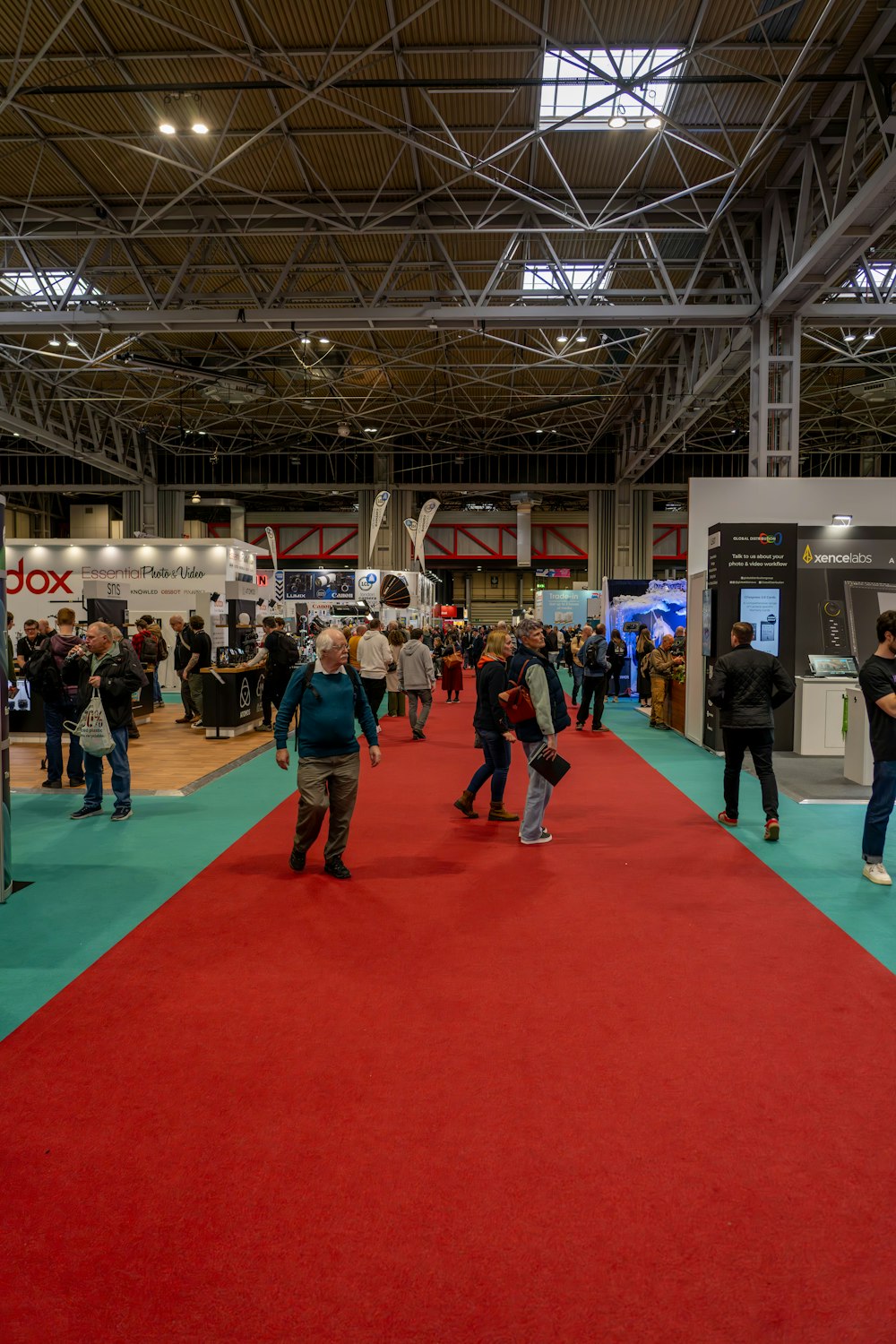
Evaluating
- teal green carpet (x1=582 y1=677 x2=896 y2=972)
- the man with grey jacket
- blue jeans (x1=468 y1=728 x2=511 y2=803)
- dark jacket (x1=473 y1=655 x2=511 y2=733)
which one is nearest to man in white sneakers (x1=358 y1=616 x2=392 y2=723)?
the man with grey jacket

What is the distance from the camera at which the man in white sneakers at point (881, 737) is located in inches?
198

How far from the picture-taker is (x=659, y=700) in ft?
43.5

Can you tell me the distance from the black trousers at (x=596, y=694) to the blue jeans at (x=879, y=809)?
23.3ft

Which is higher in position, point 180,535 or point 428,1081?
point 180,535

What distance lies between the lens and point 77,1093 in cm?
297

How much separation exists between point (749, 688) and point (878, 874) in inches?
63.9

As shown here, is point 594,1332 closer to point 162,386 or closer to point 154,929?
point 154,929

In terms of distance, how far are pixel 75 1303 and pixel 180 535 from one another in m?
31.2

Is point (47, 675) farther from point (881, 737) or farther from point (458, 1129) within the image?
point (881, 737)

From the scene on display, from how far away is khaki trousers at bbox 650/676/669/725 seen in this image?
13195 mm

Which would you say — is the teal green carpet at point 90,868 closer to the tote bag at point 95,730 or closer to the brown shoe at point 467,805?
the tote bag at point 95,730

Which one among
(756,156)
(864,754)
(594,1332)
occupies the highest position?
(756,156)

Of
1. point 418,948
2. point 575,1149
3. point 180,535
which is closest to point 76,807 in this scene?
point 418,948

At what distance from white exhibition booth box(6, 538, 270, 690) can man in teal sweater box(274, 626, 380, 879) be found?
38.6 ft
